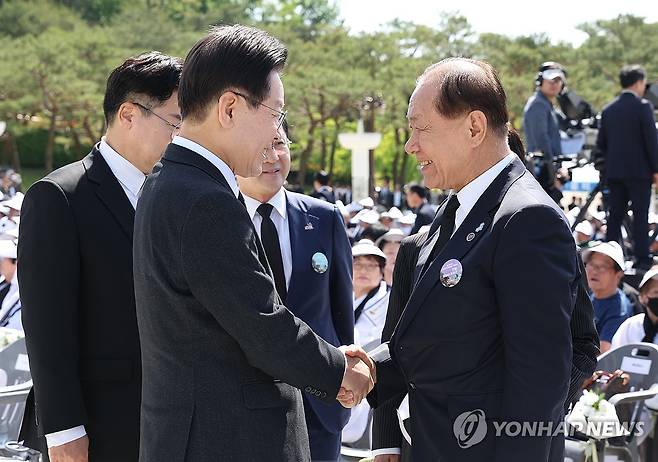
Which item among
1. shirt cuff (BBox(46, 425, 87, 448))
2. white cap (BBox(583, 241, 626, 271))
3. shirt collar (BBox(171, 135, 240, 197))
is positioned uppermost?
shirt collar (BBox(171, 135, 240, 197))

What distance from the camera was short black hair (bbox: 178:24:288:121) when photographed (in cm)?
217

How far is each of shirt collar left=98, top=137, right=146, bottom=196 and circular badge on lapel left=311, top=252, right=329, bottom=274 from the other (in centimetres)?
76

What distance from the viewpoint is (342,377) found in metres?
2.21

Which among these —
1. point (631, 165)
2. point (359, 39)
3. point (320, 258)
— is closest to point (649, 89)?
point (631, 165)

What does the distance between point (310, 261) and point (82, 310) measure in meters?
0.93

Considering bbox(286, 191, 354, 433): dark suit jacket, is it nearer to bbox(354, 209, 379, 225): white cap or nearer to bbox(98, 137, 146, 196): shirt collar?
bbox(98, 137, 146, 196): shirt collar

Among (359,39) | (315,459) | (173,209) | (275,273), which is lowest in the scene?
(315,459)

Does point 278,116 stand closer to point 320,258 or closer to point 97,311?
point 97,311

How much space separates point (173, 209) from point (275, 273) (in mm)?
1176

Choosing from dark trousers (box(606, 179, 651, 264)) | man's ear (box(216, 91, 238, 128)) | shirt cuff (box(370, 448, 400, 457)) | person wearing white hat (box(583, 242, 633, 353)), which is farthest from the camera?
dark trousers (box(606, 179, 651, 264))

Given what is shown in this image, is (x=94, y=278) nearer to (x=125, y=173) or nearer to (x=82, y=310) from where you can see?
(x=82, y=310)

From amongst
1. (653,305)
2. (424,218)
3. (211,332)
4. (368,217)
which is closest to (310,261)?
(211,332)

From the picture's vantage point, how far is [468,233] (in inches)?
90.7

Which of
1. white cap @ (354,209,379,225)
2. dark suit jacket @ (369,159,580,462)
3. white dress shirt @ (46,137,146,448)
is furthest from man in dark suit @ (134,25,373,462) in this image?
white cap @ (354,209,379,225)
